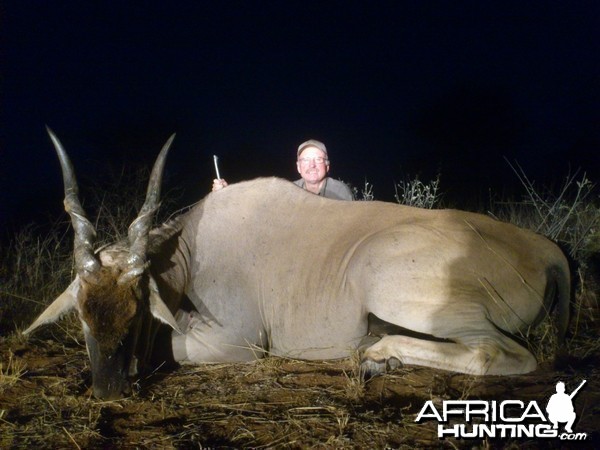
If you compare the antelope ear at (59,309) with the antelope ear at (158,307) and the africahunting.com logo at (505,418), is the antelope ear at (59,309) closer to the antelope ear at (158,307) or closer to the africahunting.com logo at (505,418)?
the antelope ear at (158,307)

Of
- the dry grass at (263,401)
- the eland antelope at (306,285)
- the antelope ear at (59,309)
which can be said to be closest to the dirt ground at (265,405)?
the dry grass at (263,401)

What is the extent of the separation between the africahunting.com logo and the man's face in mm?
3587

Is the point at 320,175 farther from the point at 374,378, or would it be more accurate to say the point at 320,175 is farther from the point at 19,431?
the point at 19,431

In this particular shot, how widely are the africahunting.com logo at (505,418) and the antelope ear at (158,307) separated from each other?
1641 mm

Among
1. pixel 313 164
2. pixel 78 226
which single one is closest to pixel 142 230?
pixel 78 226

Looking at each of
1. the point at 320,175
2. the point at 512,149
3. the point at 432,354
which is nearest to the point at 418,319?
the point at 432,354

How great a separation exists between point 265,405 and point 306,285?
1188 millimetres

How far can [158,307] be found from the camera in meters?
3.32

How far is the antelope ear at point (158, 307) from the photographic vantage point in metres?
3.29

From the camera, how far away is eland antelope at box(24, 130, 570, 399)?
3121 millimetres

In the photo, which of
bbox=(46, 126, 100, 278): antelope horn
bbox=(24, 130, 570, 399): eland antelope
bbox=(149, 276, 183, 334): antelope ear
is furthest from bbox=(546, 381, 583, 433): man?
bbox=(46, 126, 100, 278): antelope horn

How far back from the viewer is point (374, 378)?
3.03 meters

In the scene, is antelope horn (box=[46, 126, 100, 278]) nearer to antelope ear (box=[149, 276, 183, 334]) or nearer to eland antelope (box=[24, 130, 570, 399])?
eland antelope (box=[24, 130, 570, 399])

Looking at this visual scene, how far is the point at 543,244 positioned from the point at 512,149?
1881 cm
